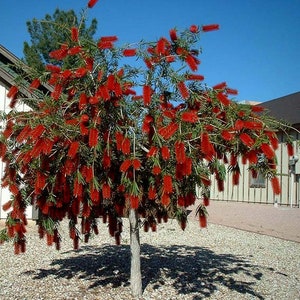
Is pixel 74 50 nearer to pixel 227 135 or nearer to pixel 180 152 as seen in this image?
pixel 180 152

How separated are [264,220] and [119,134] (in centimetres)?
1281

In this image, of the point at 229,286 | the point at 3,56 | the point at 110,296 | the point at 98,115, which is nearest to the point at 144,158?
the point at 98,115

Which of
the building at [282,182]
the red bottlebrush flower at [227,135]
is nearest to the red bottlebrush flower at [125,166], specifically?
the red bottlebrush flower at [227,135]

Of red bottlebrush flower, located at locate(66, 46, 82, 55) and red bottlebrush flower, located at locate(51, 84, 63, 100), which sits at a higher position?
red bottlebrush flower, located at locate(66, 46, 82, 55)

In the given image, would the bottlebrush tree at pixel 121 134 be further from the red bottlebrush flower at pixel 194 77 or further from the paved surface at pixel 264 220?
the paved surface at pixel 264 220

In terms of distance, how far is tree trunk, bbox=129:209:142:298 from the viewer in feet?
17.1

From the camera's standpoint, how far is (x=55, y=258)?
26.2 feet

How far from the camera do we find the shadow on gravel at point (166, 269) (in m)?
6.23

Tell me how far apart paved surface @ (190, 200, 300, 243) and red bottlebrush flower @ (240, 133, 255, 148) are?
27.7 ft

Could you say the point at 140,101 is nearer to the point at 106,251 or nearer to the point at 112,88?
the point at 112,88

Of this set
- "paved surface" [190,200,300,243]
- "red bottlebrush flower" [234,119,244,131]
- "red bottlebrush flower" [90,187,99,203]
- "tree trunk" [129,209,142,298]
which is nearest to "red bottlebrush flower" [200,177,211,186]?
"red bottlebrush flower" [234,119,244,131]

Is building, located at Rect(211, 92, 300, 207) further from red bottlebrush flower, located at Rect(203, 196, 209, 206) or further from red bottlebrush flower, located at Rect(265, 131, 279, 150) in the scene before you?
red bottlebrush flower, located at Rect(265, 131, 279, 150)

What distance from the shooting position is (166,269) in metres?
7.23

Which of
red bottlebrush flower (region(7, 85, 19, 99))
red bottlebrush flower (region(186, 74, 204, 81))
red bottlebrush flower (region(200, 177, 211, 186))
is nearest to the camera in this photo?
red bottlebrush flower (region(200, 177, 211, 186))
